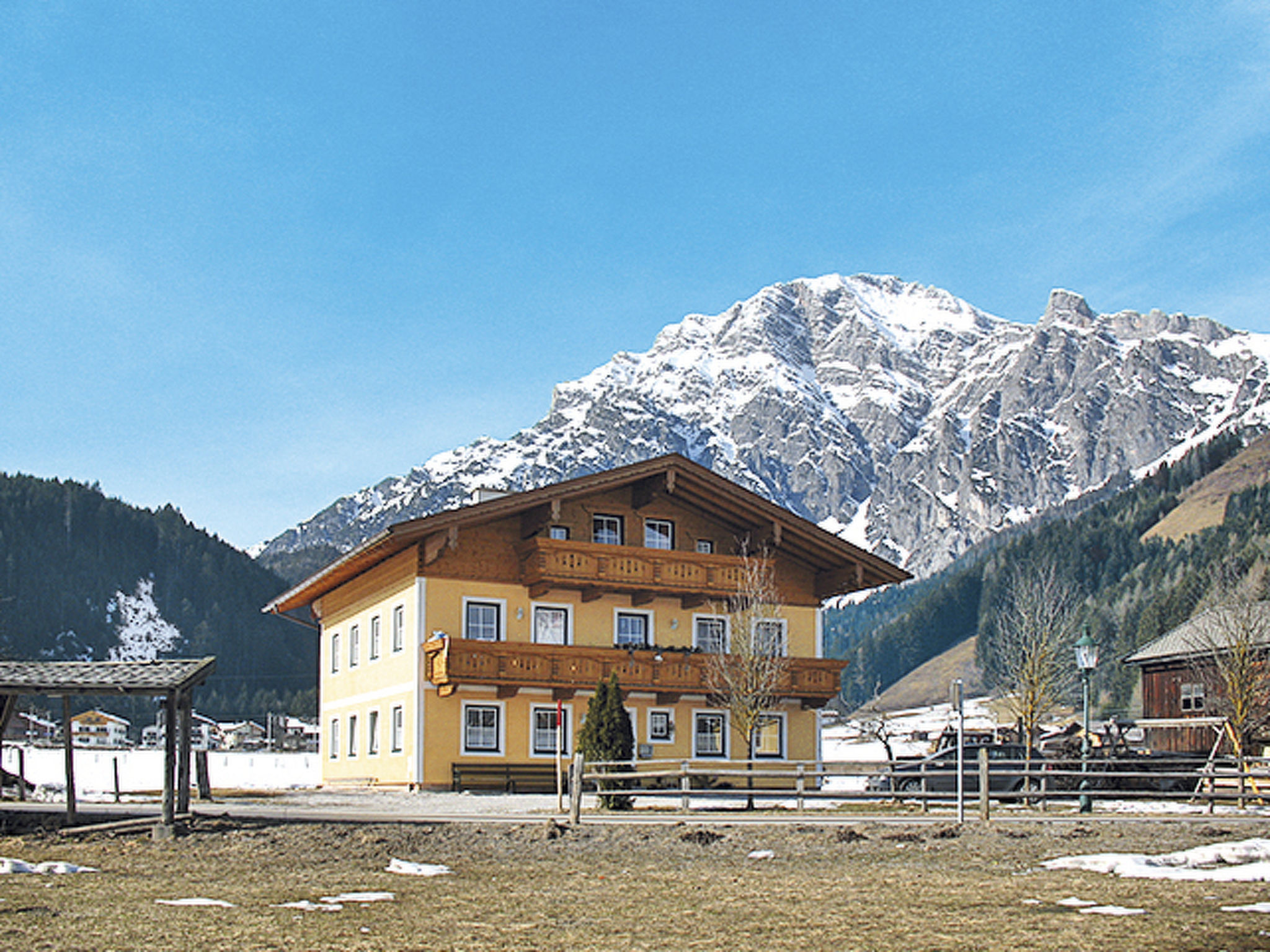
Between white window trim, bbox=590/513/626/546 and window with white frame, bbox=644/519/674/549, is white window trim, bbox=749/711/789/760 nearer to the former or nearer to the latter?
window with white frame, bbox=644/519/674/549

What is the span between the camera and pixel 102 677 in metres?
21.5

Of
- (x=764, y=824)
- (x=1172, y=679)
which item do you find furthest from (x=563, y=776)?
(x=1172, y=679)

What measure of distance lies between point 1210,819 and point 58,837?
724 inches

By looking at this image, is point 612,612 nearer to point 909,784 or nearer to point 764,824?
point 909,784

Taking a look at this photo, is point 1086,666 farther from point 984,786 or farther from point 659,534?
point 659,534

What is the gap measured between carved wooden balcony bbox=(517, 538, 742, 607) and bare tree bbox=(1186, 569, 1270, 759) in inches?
552

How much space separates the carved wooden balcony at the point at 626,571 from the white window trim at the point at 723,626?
53 cm

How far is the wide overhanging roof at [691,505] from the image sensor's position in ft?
131

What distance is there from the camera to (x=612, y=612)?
43.0 m

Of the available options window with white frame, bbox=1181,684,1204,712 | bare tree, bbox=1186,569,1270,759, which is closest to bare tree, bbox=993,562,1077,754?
window with white frame, bbox=1181,684,1204,712

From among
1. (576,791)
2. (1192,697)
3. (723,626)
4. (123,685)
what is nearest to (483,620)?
(723,626)

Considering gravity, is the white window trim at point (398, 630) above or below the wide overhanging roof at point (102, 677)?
above

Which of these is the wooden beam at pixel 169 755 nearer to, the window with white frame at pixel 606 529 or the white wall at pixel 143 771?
the white wall at pixel 143 771

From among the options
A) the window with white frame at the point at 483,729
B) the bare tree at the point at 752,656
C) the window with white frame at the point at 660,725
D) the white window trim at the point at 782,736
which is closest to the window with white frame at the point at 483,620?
the window with white frame at the point at 483,729
